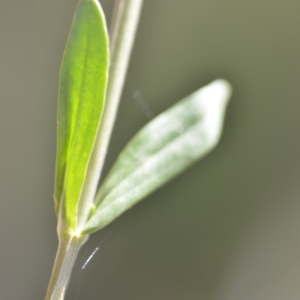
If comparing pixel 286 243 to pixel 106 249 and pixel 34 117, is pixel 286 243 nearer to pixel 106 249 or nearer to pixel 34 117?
pixel 106 249

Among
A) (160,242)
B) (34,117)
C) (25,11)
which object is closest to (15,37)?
(25,11)

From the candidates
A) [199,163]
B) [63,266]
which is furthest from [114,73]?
[199,163]

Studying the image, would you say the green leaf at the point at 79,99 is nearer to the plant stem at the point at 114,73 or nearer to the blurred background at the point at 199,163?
the plant stem at the point at 114,73

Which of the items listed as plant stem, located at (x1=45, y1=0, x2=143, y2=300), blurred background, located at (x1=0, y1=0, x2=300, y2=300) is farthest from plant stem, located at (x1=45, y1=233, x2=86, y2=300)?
blurred background, located at (x1=0, y1=0, x2=300, y2=300)

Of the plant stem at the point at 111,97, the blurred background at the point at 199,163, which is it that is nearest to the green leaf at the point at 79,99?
the plant stem at the point at 111,97

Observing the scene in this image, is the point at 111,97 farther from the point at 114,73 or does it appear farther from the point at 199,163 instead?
the point at 199,163

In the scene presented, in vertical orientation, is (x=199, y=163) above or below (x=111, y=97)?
below
